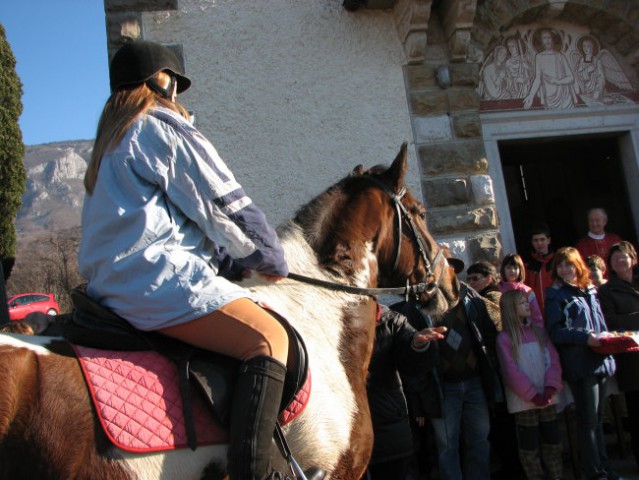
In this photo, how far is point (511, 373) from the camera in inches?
179

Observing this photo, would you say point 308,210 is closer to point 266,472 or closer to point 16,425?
point 266,472

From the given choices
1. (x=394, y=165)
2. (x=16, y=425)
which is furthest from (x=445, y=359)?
(x=16, y=425)

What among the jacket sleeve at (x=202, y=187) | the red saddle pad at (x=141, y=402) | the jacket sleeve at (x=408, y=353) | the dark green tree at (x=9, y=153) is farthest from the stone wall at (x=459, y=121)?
the dark green tree at (x=9, y=153)

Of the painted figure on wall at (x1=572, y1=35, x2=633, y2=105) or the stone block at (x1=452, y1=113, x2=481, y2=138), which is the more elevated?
the painted figure on wall at (x1=572, y1=35, x2=633, y2=105)

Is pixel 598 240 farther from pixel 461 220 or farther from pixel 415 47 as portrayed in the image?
pixel 415 47

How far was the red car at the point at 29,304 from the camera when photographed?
19922mm

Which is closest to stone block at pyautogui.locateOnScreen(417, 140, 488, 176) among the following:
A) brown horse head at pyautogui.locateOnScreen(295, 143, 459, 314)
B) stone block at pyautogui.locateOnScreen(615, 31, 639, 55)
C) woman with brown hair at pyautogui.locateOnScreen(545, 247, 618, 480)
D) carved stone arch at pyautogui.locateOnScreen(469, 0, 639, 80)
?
carved stone arch at pyautogui.locateOnScreen(469, 0, 639, 80)

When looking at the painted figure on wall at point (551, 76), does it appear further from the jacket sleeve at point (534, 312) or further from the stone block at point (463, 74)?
the jacket sleeve at point (534, 312)

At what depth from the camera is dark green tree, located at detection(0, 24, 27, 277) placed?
44.2 feet

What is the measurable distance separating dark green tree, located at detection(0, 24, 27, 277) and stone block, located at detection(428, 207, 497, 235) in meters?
11.2

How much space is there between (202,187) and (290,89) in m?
3.81

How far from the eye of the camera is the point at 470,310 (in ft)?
15.4

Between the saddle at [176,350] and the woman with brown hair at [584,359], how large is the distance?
339cm

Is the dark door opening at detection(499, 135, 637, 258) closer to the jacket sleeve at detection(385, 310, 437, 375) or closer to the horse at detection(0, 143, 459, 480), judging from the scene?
the jacket sleeve at detection(385, 310, 437, 375)
